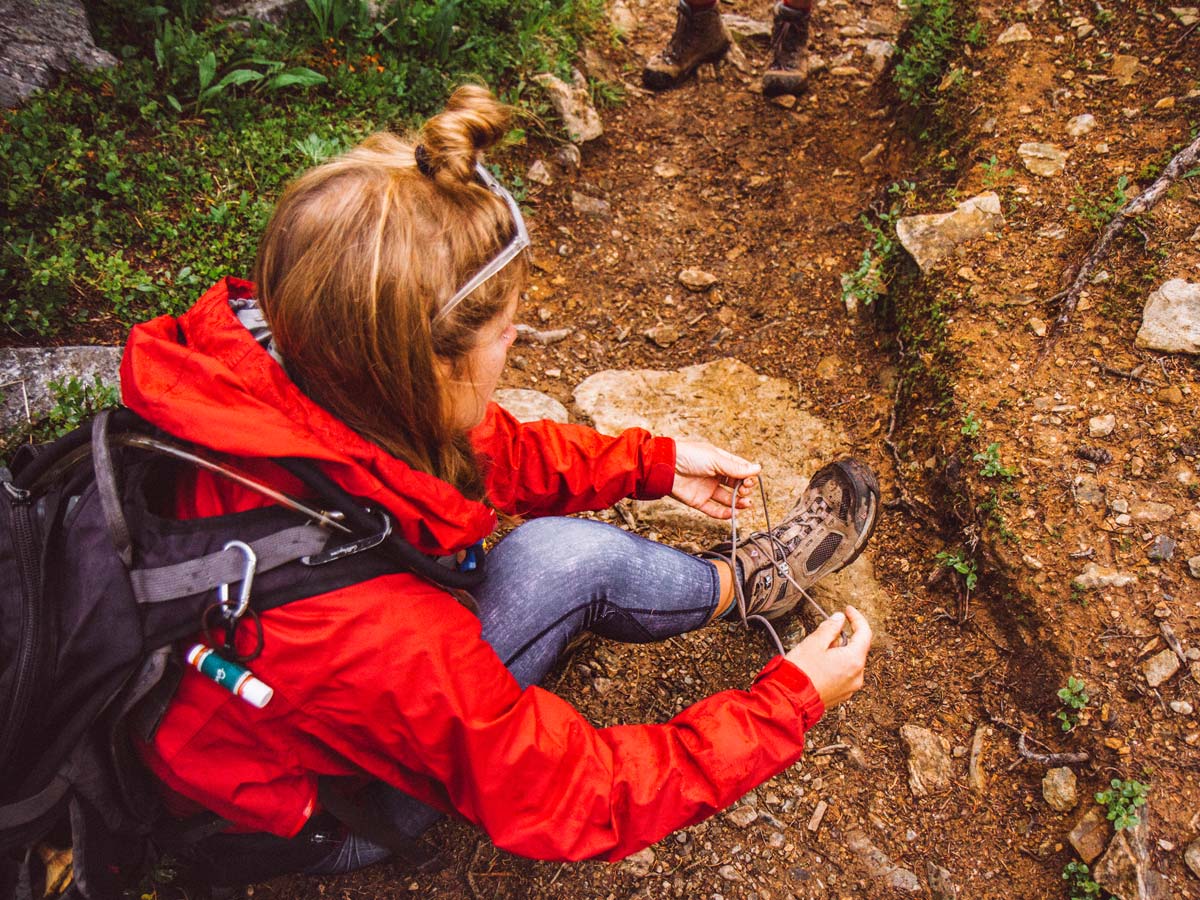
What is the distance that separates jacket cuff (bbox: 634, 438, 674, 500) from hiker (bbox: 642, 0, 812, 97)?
11.8ft

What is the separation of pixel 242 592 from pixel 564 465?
1.40 metres

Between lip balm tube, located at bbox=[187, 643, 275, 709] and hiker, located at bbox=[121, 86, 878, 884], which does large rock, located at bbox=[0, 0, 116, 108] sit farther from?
lip balm tube, located at bbox=[187, 643, 275, 709]

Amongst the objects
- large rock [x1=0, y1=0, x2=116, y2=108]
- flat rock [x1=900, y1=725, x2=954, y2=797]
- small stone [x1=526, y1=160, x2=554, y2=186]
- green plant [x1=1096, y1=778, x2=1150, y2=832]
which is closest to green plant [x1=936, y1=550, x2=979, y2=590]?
flat rock [x1=900, y1=725, x2=954, y2=797]

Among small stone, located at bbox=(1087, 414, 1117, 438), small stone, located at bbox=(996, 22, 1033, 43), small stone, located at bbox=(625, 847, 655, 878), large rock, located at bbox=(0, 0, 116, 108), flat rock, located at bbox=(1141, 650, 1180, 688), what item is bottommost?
small stone, located at bbox=(625, 847, 655, 878)

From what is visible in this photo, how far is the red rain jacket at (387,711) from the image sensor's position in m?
1.55

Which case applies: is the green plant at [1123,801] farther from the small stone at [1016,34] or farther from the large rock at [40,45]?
the large rock at [40,45]

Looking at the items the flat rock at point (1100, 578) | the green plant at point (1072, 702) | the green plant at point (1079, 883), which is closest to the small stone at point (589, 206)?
the flat rock at point (1100, 578)

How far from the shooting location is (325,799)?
1.92 meters

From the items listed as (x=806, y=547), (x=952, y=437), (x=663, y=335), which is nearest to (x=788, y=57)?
(x=663, y=335)

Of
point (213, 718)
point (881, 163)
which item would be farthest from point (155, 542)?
point (881, 163)

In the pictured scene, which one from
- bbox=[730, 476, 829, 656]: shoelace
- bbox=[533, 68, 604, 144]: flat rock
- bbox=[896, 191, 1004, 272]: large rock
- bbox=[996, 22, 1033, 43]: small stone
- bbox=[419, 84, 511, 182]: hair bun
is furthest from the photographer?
bbox=[533, 68, 604, 144]: flat rock

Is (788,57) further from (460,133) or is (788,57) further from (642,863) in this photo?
(642,863)

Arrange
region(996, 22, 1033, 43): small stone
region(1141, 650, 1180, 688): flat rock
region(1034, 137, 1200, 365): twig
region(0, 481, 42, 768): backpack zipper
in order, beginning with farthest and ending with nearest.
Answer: region(996, 22, 1033, 43): small stone
region(1034, 137, 1200, 365): twig
region(1141, 650, 1180, 688): flat rock
region(0, 481, 42, 768): backpack zipper

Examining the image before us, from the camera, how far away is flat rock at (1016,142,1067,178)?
3588mm
